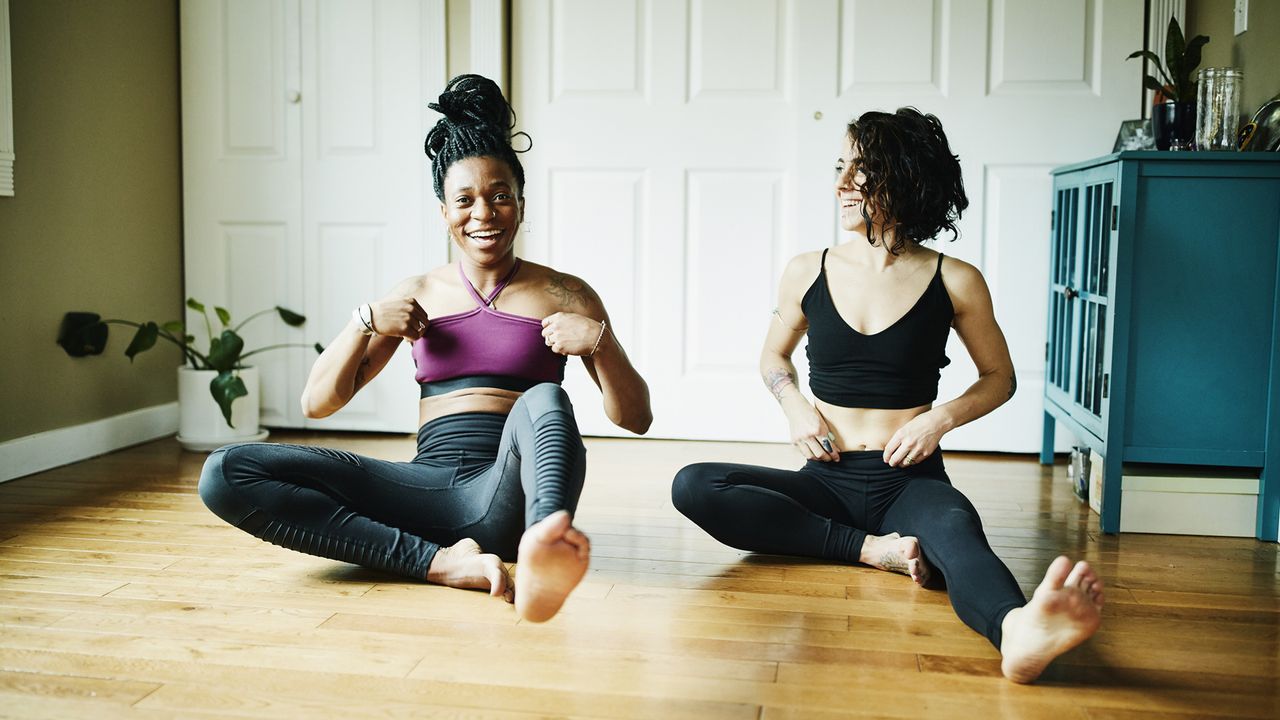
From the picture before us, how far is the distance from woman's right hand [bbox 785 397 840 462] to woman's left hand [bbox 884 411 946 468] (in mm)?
119

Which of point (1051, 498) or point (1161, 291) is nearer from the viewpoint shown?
point (1161, 291)

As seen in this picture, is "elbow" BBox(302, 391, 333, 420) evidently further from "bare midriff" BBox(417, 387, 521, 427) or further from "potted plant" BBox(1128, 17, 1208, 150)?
"potted plant" BBox(1128, 17, 1208, 150)

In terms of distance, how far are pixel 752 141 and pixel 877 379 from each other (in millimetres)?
1635

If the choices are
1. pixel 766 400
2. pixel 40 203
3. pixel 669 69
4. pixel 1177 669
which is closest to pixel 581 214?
pixel 669 69

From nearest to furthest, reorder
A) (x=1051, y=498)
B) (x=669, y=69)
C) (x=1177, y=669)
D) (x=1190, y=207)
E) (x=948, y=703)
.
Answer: (x=948, y=703) → (x=1177, y=669) → (x=1190, y=207) → (x=1051, y=498) → (x=669, y=69)

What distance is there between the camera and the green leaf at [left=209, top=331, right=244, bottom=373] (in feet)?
11.2

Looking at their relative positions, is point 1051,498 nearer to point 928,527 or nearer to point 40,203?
point 928,527

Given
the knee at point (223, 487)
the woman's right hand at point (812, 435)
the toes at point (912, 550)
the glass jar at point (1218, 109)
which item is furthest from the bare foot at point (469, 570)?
the glass jar at point (1218, 109)

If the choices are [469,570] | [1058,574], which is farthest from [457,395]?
[1058,574]

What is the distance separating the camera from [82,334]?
3.22 m

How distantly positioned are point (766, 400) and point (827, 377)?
1455 millimetres

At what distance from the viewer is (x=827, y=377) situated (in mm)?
2129

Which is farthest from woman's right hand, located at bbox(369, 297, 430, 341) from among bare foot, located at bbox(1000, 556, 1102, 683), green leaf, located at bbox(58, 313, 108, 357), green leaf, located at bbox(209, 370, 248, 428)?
green leaf, located at bbox(58, 313, 108, 357)

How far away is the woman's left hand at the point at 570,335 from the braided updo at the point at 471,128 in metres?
0.32
